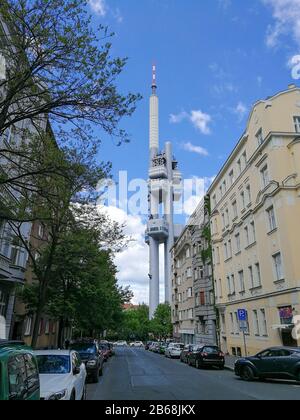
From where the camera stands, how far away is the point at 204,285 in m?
44.0

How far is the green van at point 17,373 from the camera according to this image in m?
4.58

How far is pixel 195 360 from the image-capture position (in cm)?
2492

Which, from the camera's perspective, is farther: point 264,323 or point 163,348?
point 163,348

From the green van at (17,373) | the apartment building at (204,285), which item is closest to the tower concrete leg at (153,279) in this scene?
the apartment building at (204,285)

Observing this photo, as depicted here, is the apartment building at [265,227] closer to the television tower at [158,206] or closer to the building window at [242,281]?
the building window at [242,281]

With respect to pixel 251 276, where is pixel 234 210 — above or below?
above

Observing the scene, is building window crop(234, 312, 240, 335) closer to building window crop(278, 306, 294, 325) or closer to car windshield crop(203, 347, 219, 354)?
car windshield crop(203, 347, 219, 354)

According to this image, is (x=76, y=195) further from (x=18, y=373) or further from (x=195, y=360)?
(x=195, y=360)

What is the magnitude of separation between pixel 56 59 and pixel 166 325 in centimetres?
7456

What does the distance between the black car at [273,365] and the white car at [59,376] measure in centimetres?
949

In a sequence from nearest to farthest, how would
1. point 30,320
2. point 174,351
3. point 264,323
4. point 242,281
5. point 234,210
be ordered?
point 264,323 < point 30,320 < point 242,281 < point 234,210 < point 174,351

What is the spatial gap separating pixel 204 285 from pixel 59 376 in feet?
121

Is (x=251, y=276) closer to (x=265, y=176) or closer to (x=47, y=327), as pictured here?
(x=265, y=176)

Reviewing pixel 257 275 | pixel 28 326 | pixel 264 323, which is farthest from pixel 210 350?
pixel 28 326
